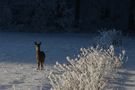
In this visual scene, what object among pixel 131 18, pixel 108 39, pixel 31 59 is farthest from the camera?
pixel 131 18

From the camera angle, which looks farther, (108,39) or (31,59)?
(108,39)

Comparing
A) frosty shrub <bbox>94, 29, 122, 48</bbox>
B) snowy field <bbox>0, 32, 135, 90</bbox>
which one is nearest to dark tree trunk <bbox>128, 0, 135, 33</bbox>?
snowy field <bbox>0, 32, 135, 90</bbox>

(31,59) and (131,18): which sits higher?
(131,18)

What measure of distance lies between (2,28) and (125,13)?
261 inches

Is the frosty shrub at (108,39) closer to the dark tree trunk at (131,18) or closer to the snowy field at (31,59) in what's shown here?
the snowy field at (31,59)

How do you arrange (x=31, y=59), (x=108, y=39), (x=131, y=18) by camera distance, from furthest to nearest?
1. (x=131, y=18)
2. (x=108, y=39)
3. (x=31, y=59)

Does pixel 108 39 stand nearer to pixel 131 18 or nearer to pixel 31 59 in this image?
pixel 31 59

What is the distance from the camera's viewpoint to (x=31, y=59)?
16.0 metres

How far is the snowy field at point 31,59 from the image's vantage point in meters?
11.2

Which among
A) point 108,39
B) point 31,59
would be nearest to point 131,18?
point 108,39

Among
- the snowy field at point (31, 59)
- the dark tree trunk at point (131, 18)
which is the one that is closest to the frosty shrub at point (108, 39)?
the snowy field at point (31, 59)

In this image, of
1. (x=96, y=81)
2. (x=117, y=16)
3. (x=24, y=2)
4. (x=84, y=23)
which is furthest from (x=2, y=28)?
(x=96, y=81)

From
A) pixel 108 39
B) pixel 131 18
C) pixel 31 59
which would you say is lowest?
pixel 31 59

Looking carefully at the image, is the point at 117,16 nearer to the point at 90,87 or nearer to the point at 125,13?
the point at 125,13
